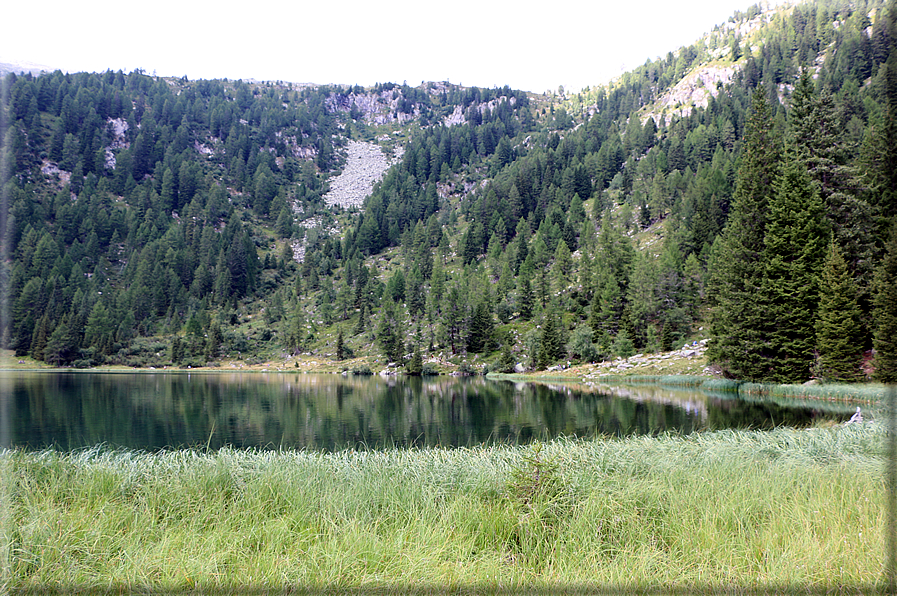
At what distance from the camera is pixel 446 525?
5469 millimetres

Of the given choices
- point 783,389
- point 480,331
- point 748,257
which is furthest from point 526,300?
point 783,389

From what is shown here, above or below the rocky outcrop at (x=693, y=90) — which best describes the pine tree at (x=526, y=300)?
below

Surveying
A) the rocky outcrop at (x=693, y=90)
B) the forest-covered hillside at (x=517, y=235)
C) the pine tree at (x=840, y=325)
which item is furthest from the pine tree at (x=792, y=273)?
the rocky outcrop at (x=693, y=90)

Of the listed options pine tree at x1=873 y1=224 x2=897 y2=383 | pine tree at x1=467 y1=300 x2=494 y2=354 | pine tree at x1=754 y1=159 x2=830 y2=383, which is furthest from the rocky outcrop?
pine tree at x1=873 y1=224 x2=897 y2=383

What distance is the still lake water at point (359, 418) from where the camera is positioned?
18.0 meters

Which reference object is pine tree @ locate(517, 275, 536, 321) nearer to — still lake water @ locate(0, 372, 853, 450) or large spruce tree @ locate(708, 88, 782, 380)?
large spruce tree @ locate(708, 88, 782, 380)

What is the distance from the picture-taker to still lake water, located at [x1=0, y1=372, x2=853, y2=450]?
18.0 metres

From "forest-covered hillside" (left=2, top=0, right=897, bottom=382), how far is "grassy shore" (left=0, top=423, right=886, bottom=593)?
9.91ft

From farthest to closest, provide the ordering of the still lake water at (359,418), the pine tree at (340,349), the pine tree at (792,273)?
the pine tree at (340,349) < the pine tree at (792,273) < the still lake water at (359,418)

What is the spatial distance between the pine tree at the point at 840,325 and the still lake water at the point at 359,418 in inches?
232

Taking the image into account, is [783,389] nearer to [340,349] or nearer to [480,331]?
[480,331]

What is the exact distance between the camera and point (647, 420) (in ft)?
71.6

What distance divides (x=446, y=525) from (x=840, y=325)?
33691mm

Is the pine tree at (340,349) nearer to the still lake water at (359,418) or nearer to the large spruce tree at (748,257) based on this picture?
the still lake water at (359,418)
